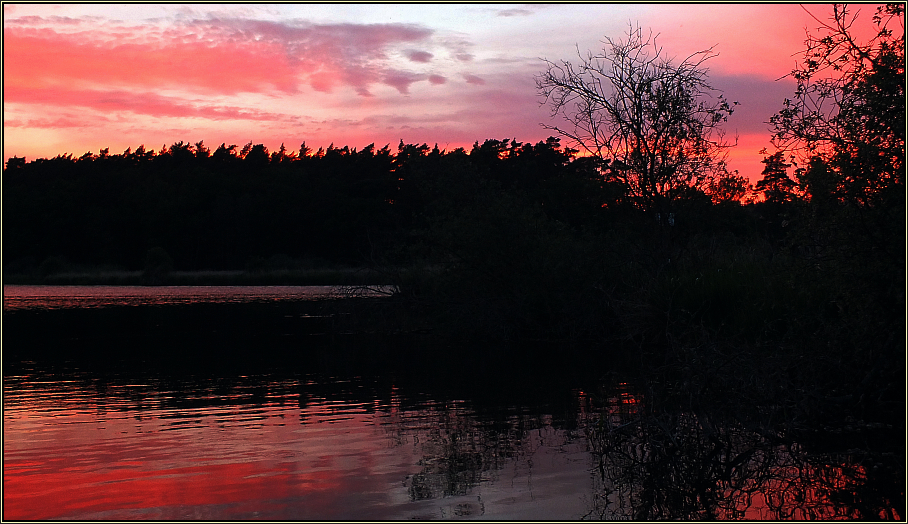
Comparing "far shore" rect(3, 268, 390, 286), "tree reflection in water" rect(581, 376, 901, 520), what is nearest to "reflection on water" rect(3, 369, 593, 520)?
"tree reflection in water" rect(581, 376, 901, 520)

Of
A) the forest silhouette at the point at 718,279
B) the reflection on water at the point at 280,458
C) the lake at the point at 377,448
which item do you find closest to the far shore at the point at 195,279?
the forest silhouette at the point at 718,279

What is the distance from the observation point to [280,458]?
11.5 meters

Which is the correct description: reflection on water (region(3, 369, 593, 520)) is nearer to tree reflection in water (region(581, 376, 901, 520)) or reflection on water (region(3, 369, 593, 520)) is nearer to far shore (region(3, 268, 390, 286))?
tree reflection in water (region(581, 376, 901, 520))

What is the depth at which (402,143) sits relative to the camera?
115 m

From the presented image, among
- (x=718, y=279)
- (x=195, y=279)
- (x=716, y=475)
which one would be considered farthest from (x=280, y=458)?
(x=195, y=279)

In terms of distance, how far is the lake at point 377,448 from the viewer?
30.8ft

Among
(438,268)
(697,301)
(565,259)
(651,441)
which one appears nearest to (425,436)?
(651,441)

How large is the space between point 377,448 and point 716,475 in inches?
169

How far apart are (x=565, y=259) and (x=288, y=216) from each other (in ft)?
247

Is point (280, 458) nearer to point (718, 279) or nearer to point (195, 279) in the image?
point (718, 279)

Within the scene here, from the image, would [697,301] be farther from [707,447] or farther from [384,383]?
[707,447]

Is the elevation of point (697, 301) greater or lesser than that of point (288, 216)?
lesser

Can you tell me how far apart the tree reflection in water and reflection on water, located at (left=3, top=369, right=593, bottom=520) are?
1.45ft

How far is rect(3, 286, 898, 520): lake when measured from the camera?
939 cm
